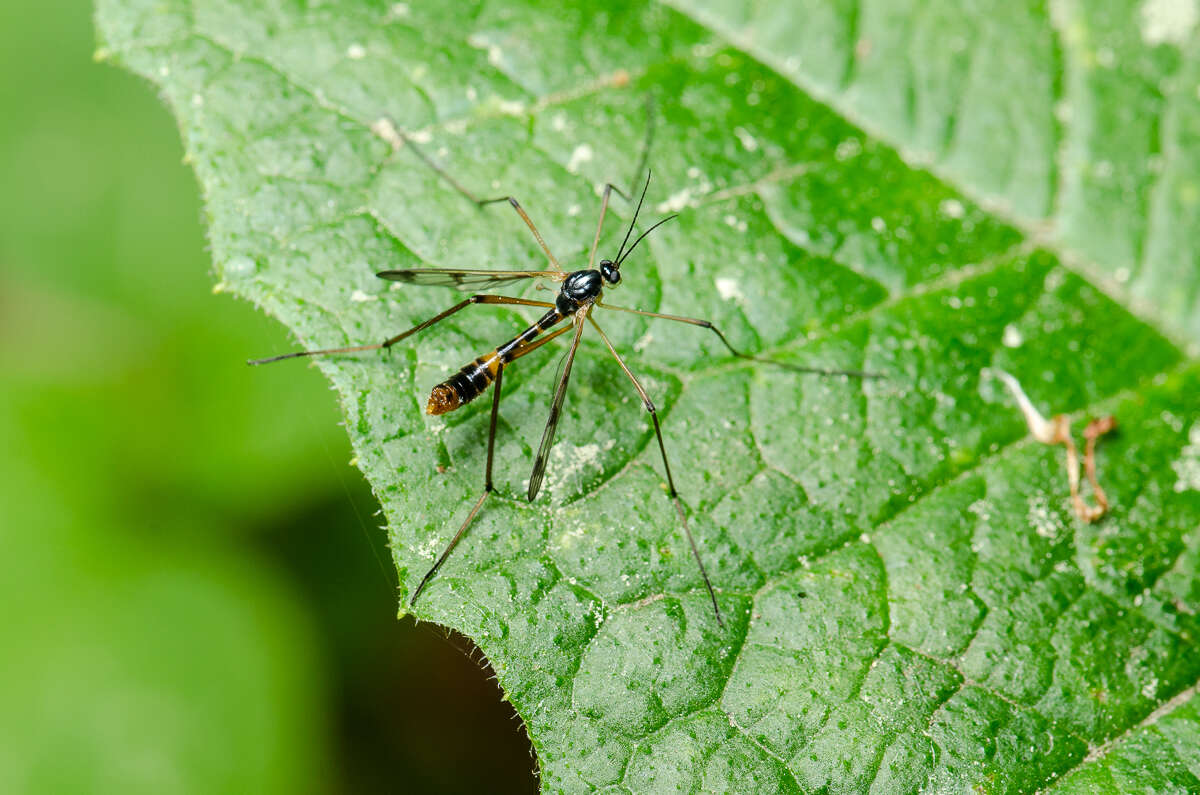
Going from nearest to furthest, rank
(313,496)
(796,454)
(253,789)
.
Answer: (796,454) < (253,789) < (313,496)

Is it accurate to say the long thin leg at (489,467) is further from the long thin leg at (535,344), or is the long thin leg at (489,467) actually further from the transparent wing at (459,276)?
the transparent wing at (459,276)

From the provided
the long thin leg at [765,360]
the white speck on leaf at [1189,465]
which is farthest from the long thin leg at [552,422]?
the white speck on leaf at [1189,465]

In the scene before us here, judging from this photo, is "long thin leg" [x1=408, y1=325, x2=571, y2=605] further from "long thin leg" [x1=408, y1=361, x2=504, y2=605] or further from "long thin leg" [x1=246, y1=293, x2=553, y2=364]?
"long thin leg" [x1=246, y1=293, x2=553, y2=364]

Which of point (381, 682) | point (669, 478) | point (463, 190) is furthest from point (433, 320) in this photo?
point (381, 682)

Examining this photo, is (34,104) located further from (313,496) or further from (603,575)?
(603,575)

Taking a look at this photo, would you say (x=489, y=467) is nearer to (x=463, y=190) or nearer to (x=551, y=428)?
(x=551, y=428)

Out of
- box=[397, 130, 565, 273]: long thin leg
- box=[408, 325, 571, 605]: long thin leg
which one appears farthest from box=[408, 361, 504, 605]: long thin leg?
box=[397, 130, 565, 273]: long thin leg

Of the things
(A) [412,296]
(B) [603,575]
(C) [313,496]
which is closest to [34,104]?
(C) [313,496]
